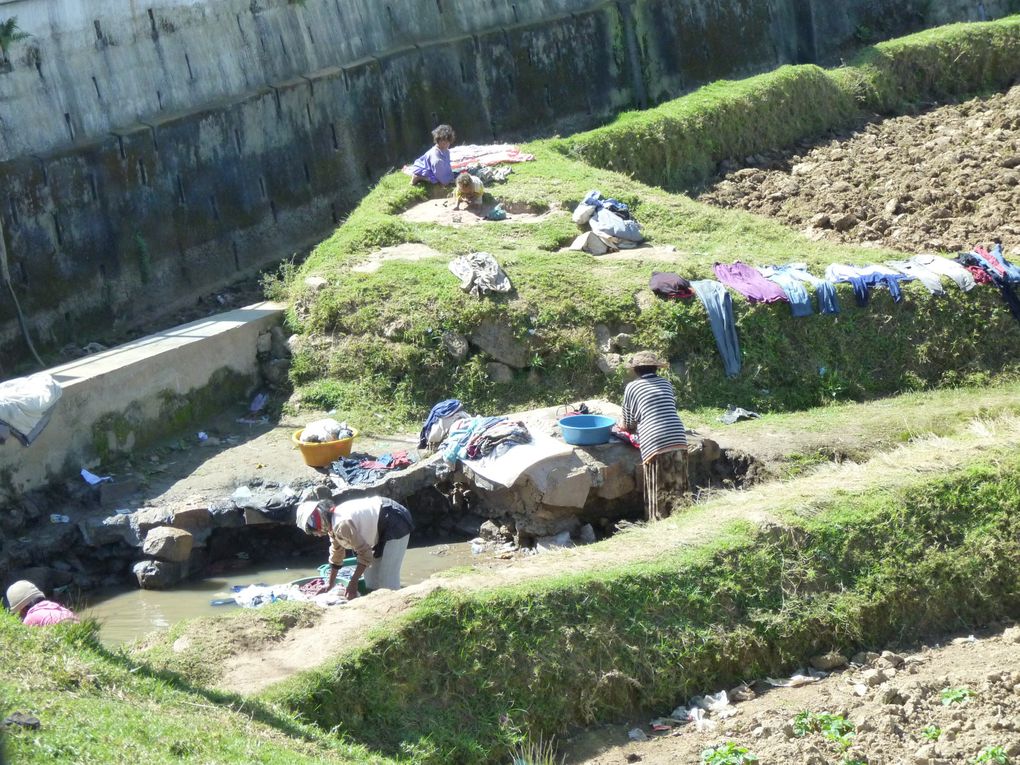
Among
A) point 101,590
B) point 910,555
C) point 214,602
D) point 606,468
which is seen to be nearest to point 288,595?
point 214,602

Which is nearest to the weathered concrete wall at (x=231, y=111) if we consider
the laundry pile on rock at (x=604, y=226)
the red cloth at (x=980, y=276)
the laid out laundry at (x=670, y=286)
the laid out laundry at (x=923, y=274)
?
the laundry pile on rock at (x=604, y=226)

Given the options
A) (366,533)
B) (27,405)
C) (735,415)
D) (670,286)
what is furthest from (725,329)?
(27,405)

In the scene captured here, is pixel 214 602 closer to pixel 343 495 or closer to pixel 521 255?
pixel 343 495

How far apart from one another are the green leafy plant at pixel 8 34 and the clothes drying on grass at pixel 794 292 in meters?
7.96

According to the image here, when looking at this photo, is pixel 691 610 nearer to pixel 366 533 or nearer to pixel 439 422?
pixel 366 533

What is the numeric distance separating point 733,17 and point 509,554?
16101 mm

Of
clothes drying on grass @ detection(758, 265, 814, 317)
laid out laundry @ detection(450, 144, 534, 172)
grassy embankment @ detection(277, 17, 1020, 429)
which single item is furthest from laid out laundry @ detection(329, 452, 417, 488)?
laid out laundry @ detection(450, 144, 534, 172)

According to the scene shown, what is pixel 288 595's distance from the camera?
1007cm

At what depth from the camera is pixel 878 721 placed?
785 centimetres

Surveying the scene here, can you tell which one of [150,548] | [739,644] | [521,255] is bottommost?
[739,644]

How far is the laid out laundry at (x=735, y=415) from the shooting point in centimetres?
1250

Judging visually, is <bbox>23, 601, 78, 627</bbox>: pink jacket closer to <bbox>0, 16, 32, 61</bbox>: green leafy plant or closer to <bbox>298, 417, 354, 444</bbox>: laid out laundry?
<bbox>298, 417, 354, 444</bbox>: laid out laundry

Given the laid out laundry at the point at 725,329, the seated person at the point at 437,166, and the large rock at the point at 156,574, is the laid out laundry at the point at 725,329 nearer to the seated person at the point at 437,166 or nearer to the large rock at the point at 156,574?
the seated person at the point at 437,166

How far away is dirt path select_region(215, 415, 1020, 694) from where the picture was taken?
27.0 feet
